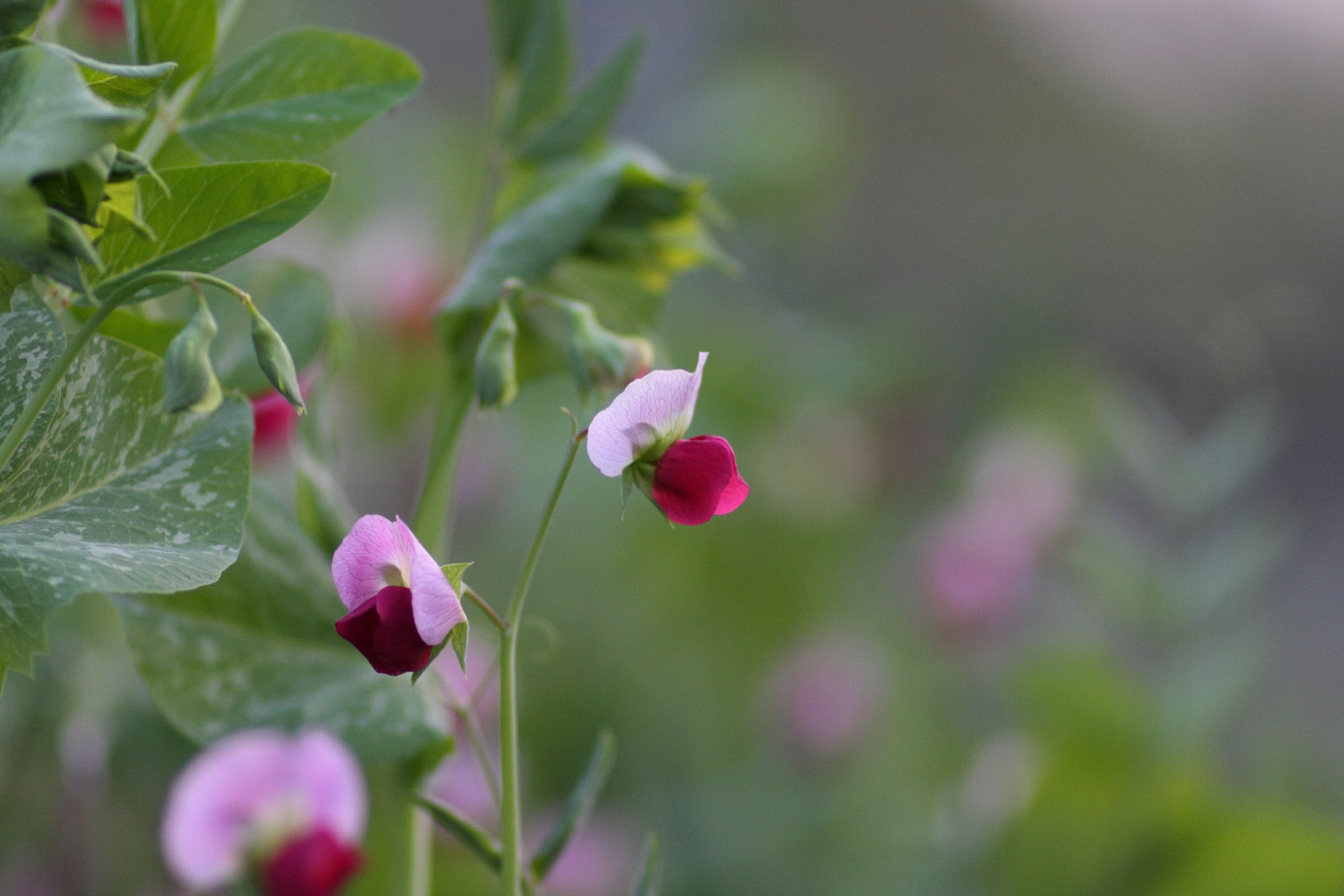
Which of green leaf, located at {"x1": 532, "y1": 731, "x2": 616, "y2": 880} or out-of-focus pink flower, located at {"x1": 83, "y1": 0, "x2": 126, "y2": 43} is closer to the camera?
green leaf, located at {"x1": 532, "y1": 731, "x2": 616, "y2": 880}

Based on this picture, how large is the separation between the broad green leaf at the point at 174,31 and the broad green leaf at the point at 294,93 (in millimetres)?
17

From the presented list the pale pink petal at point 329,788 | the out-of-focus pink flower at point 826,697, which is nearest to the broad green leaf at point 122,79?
the pale pink petal at point 329,788

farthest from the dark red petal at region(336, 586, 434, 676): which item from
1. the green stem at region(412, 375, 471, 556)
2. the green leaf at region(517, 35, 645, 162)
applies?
the green leaf at region(517, 35, 645, 162)

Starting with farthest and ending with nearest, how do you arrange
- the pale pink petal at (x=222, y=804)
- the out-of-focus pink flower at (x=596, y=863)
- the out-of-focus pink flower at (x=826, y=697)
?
the out-of-focus pink flower at (x=826, y=697)
the out-of-focus pink flower at (x=596, y=863)
the pale pink petal at (x=222, y=804)

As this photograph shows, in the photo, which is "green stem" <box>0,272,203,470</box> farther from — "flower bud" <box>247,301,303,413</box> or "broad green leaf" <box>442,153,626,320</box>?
"broad green leaf" <box>442,153,626,320</box>

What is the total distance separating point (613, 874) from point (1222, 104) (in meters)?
2.35

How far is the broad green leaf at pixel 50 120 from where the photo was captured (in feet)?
0.50

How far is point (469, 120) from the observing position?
60.6 inches

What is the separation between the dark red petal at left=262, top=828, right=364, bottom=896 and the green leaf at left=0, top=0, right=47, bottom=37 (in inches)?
9.9

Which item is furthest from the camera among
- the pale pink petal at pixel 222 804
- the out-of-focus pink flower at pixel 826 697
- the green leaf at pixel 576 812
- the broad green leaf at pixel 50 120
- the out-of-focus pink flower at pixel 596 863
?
the out-of-focus pink flower at pixel 826 697

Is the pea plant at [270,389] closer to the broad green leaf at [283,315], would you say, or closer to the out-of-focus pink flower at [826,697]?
the broad green leaf at [283,315]

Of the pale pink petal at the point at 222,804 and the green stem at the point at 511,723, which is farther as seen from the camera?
the pale pink petal at the point at 222,804

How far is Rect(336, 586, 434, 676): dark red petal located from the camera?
19cm

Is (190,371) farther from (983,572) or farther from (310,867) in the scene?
(983,572)
